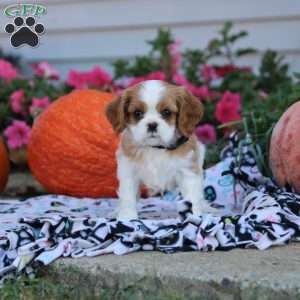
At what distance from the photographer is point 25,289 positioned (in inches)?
112

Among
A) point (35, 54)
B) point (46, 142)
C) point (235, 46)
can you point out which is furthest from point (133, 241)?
point (35, 54)

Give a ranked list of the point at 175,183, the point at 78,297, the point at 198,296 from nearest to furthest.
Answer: the point at 198,296, the point at 78,297, the point at 175,183

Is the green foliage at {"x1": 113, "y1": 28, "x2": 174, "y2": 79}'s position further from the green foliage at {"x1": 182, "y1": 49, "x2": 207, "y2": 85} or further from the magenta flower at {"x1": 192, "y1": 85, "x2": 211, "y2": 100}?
the magenta flower at {"x1": 192, "y1": 85, "x2": 211, "y2": 100}

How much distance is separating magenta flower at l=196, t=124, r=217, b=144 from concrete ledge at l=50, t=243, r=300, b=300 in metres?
2.40

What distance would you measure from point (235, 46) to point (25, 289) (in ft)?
13.4

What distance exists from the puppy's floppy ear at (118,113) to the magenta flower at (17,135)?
193 centimetres

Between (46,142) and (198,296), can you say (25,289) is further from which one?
(46,142)

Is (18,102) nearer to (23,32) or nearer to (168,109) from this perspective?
(23,32)

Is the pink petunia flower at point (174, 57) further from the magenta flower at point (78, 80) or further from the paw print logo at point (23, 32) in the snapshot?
the paw print logo at point (23, 32)

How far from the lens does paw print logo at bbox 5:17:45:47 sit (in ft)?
16.3

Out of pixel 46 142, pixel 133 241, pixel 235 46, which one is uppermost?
pixel 235 46

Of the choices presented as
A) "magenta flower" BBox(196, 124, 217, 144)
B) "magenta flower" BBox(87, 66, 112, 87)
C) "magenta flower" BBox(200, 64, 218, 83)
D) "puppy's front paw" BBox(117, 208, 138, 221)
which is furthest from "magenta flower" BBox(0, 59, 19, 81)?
"puppy's front paw" BBox(117, 208, 138, 221)

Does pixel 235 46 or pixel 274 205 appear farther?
pixel 235 46

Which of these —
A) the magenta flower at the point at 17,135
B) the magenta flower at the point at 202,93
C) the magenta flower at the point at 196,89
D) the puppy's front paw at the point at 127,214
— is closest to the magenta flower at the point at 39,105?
the magenta flower at the point at 17,135
